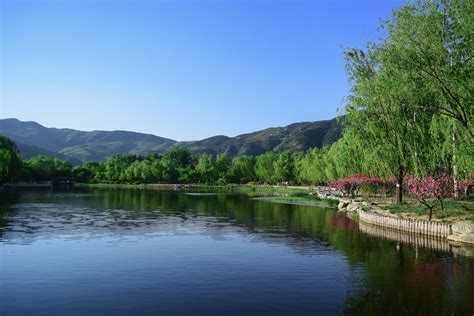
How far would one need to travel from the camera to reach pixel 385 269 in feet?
78.9

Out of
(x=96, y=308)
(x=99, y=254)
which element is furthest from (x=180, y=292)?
(x=99, y=254)

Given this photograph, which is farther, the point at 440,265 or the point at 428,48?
the point at 428,48

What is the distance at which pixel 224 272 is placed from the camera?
23.2 metres

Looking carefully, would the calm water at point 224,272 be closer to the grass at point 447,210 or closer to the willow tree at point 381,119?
the grass at point 447,210

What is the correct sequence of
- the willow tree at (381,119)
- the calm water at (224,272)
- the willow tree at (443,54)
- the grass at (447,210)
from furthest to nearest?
the willow tree at (381,119) → the grass at (447,210) → the willow tree at (443,54) → the calm water at (224,272)

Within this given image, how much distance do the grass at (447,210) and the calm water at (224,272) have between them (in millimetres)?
5467

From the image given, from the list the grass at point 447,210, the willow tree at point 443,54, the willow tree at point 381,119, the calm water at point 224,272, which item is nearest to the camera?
the calm water at point 224,272

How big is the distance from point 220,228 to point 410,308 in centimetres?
2613

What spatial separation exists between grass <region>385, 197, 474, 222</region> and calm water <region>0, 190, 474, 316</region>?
547 cm

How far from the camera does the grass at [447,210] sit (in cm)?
3760

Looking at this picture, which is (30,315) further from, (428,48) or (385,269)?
(428,48)

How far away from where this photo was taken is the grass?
37.6 metres

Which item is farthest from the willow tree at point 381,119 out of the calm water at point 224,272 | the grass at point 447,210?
the calm water at point 224,272

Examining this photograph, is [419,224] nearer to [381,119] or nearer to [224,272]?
[381,119]
